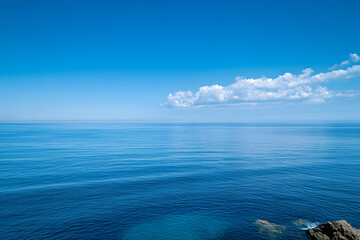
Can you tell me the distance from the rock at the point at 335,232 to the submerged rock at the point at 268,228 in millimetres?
3489

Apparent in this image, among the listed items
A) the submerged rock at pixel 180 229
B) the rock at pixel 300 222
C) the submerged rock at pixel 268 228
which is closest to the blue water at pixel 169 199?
the submerged rock at pixel 180 229

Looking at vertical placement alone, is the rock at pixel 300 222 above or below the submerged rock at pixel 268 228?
above

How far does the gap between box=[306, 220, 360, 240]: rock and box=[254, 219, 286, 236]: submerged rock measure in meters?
3.49

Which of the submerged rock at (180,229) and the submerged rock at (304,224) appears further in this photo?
the submerged rock at (304,224)

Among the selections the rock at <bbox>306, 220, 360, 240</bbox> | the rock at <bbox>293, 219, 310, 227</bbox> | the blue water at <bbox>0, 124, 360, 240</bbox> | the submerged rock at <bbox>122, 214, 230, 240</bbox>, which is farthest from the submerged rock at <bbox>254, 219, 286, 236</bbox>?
the submerged rock at <bbox>122, 214, 230, 240</bbox>

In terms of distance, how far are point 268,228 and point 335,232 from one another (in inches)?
300

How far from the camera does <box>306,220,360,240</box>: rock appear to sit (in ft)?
75.5

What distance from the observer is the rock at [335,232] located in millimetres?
23011

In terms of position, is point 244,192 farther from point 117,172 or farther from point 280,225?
point 117,172

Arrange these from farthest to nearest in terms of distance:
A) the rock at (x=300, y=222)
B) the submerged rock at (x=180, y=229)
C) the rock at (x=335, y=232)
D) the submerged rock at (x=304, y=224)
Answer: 1. the rock at (x=300, y=222)
2. the submerged rock at (x=304, y=224)
3. the submerged rock at (x=180, y=229)
4. the rock at (x=335, y=232)

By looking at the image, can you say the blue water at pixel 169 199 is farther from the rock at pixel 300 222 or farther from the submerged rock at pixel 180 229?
the rock at pixel 300 222

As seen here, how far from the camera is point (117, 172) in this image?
5547 centimetres

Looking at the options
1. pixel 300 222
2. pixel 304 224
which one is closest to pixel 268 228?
pixel 300 222

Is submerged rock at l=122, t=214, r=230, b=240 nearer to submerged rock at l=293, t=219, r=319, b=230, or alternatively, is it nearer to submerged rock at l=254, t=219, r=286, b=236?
submerged rock at l=254, t=219, r=286, b=236
